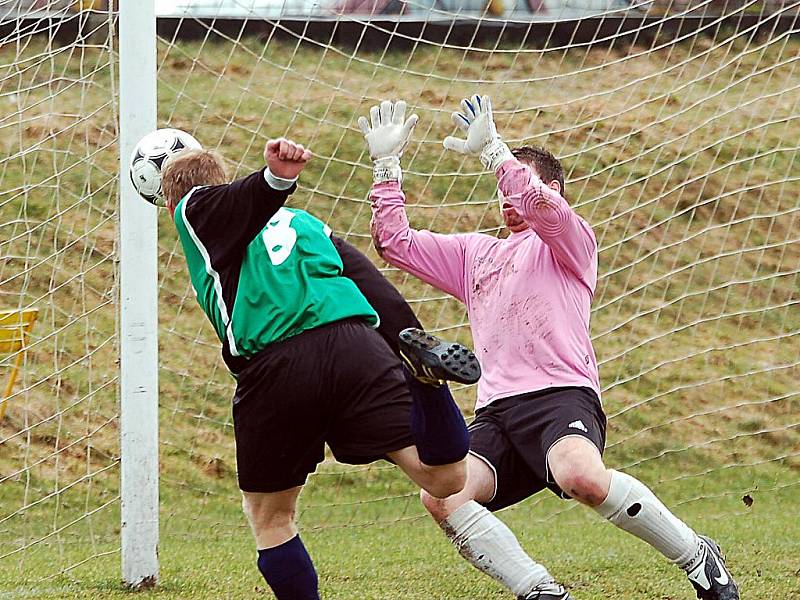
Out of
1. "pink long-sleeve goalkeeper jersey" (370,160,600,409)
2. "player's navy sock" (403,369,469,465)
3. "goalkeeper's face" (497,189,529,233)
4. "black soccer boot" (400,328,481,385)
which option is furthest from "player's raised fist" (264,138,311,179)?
"goalkeeper's face" (497,189,529,233)

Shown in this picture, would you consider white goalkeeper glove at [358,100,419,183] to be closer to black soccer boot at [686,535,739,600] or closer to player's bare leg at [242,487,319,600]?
player's bare leg at [242,487,319,600]

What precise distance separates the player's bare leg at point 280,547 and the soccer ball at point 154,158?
3.11 feet

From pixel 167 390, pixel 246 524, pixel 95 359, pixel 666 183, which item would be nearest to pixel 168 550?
pixel 246 524

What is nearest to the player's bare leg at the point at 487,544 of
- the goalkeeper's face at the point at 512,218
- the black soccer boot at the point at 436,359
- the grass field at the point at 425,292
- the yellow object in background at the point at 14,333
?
the black soccer boot at the point at 436,359

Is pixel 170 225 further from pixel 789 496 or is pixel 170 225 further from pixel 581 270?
pixel 581 270

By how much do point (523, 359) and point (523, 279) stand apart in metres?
0.25

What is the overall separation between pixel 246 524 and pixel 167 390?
1.25 meters

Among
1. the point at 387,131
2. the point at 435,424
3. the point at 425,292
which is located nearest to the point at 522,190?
the point at 387,131

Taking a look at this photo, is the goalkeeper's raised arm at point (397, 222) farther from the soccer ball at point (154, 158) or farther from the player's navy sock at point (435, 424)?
the player's navy sock at point (435, 424)

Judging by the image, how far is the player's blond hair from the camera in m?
3.36

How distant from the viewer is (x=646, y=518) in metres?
3.62

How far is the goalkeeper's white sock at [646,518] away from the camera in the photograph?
11.9 feet

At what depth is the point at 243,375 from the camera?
3.29m

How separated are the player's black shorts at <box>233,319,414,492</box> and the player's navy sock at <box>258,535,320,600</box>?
0.20 meters
